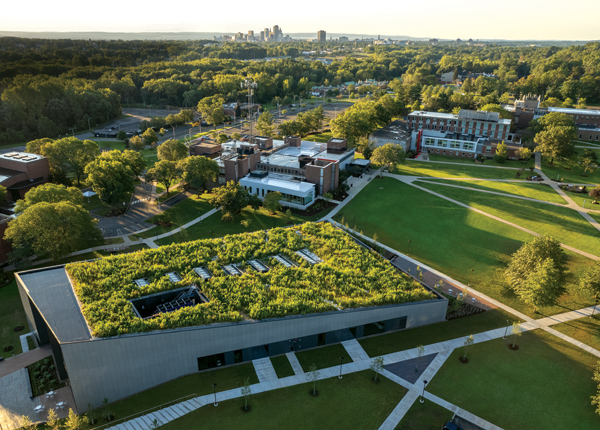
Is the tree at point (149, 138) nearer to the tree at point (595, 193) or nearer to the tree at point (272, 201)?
the tree at point (272, 201)

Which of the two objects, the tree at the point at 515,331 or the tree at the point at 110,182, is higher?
the tree at the point at 110,182

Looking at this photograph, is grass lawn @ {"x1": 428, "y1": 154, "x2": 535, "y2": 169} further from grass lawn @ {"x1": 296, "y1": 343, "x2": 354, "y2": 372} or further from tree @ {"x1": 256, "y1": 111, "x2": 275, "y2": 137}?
grass lawn @ {"x1": 296, "y1": 343, "x2": 354, "y2": 372}

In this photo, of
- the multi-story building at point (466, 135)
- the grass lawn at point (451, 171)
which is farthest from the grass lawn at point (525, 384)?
the multi-story building at point (466, 135)

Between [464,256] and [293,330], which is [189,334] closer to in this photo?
[293,330]

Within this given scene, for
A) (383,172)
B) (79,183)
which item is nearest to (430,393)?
(383,172)

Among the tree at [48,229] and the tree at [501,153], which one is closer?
the tree at [48,229]
